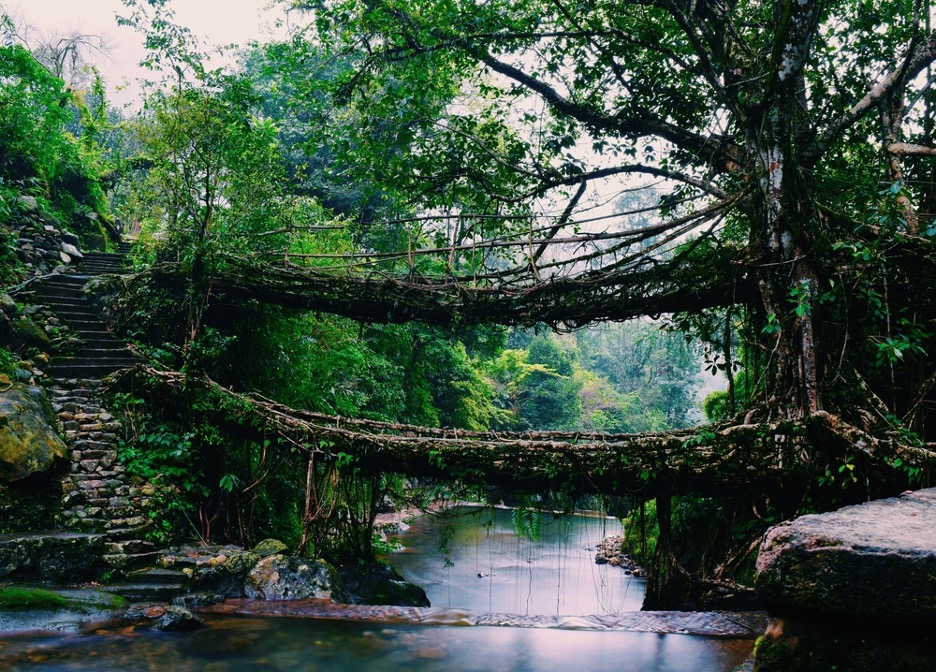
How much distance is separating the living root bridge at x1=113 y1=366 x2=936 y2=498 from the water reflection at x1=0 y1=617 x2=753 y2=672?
1206mm

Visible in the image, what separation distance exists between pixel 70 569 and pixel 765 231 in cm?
662

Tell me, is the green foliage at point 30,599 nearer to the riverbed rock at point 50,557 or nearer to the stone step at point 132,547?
the riverbed rock at point 50,557

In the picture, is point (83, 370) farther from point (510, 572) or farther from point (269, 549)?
point (510, 572)

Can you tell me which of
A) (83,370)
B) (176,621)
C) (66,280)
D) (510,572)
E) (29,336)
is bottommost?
(510,572)

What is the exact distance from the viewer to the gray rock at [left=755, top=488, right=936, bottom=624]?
2.11 meters

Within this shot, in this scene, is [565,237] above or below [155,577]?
above

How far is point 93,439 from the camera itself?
23.0 feet

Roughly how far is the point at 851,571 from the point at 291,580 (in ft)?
15.7

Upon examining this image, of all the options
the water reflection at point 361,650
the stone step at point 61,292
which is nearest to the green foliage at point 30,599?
the water reflection at point 361,650

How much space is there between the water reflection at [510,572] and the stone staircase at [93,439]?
3.05 metres

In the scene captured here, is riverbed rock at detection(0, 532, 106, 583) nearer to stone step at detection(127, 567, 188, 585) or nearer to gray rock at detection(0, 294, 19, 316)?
stone step at detection(127, 567, 188, 585)

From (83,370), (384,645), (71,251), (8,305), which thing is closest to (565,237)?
(384,645)

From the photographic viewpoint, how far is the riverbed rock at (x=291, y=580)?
5.66 meters

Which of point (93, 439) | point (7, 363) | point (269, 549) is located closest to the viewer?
point (269, 549)
